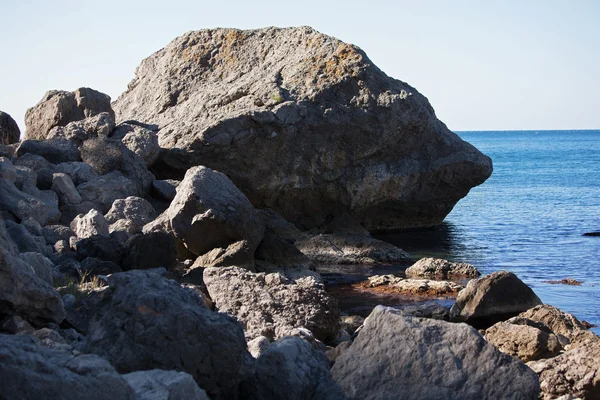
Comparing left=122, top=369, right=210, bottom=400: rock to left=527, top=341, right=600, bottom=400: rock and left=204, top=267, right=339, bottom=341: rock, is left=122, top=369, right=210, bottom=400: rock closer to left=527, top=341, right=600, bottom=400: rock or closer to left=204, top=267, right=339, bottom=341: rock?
left=527, top=341, right=600, bottom=400: rock

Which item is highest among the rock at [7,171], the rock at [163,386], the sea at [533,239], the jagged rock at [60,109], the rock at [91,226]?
the jagged rock at [60,109]

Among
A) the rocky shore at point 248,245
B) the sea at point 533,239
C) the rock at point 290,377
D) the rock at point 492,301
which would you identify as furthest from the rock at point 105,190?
the rock at point 290,377

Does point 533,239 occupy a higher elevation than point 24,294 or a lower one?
lower

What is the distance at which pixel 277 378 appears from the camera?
5.64 m

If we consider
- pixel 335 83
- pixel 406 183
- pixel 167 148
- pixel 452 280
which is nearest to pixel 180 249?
pixel 452 280

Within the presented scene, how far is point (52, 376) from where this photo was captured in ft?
13.4

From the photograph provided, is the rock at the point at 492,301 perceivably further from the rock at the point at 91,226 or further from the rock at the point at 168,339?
the rock at the point at 168,339

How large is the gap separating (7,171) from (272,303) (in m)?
7.03

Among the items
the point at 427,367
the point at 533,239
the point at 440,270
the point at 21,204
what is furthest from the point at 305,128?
the point at 427,367

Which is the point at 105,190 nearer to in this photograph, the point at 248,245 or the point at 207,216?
the point at 207,216

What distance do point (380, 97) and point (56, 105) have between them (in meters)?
8.63

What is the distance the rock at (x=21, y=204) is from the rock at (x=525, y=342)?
26.4ft

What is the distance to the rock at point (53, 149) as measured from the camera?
18.3 meters

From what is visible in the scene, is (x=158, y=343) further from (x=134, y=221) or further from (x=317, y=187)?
(x=317, y=187)
